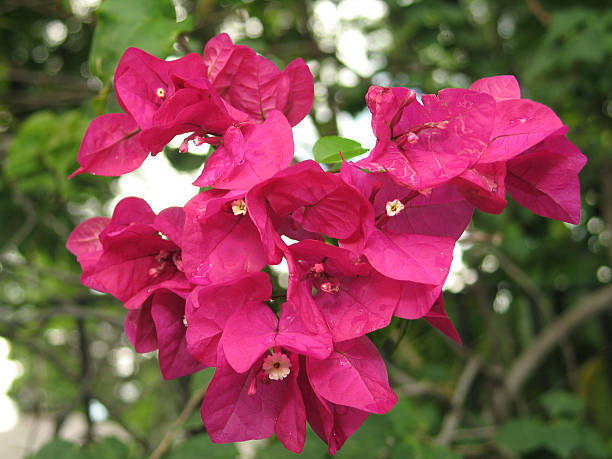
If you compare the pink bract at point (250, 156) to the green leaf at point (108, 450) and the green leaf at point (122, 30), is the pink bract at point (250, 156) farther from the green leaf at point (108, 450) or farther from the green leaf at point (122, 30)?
the green leaf at point (108, 450)

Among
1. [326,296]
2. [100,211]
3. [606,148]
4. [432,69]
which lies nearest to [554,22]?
[432,69]

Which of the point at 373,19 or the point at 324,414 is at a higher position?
the point at 324,414

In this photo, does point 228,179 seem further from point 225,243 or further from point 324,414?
point 324,414

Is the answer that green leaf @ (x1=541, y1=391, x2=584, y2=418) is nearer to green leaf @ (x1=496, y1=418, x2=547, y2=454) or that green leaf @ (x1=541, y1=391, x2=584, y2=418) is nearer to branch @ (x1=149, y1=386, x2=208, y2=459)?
green leaf @ (x1=496, y1=418, x2=547, y2=454)

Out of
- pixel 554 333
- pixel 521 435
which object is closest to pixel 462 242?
pixel 521 435

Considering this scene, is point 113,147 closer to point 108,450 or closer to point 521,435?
point 108,450

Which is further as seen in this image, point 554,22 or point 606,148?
point 606,148

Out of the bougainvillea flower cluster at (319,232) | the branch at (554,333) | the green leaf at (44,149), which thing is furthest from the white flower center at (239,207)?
the branch at (554,333)
